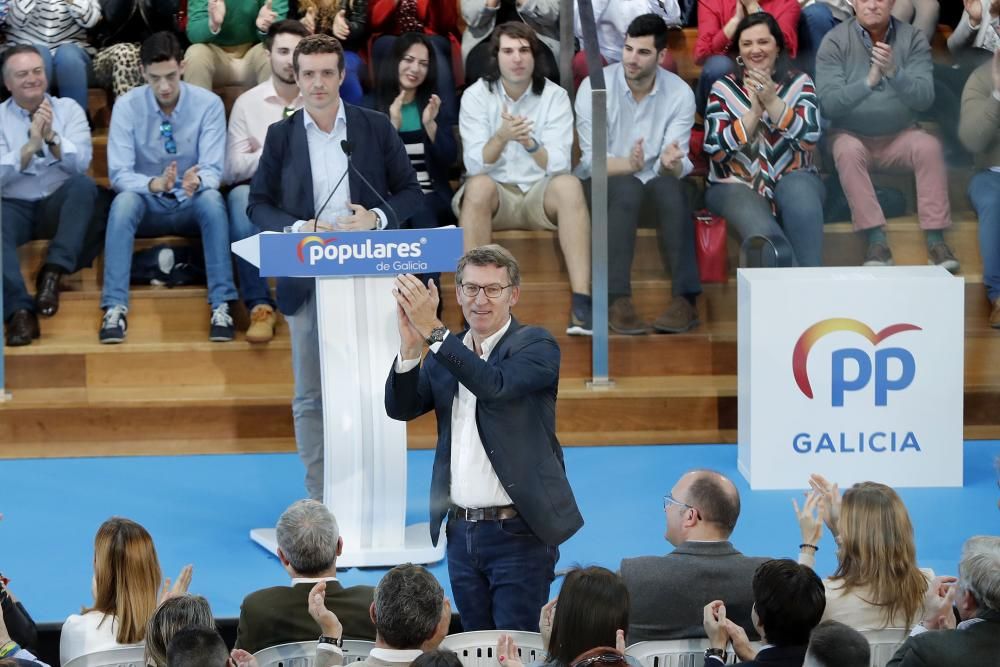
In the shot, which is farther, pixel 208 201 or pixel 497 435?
pixel 208 201

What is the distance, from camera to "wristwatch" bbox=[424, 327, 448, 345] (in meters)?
3.80

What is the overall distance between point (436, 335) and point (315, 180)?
1.68m

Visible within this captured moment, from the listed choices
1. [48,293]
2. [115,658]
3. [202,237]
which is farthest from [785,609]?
[48,293]

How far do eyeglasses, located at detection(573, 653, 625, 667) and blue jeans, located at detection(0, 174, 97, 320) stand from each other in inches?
187

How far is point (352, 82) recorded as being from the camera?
7133 millimetres

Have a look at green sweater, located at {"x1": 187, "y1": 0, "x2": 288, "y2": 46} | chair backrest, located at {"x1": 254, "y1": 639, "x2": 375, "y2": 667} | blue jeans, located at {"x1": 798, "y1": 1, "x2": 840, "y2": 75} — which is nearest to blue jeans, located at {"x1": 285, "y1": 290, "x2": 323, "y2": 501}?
chair backrest, located at {"x1": 254, "y1": 639, "x2": 375, "y2": 667}

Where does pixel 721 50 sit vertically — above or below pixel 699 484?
above

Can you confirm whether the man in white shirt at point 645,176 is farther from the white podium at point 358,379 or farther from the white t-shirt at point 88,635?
the white t-shirt at point 88,635

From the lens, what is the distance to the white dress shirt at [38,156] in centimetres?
705

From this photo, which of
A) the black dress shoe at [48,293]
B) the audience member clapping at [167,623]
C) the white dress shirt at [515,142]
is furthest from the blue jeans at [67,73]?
the audience member clapping at [167,623]

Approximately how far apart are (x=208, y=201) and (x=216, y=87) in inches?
44.5

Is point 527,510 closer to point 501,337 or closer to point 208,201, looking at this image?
point 501,337

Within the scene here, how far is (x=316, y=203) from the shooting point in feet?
17.4

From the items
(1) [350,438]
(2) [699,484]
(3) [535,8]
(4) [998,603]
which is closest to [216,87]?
(3) [535,8]
